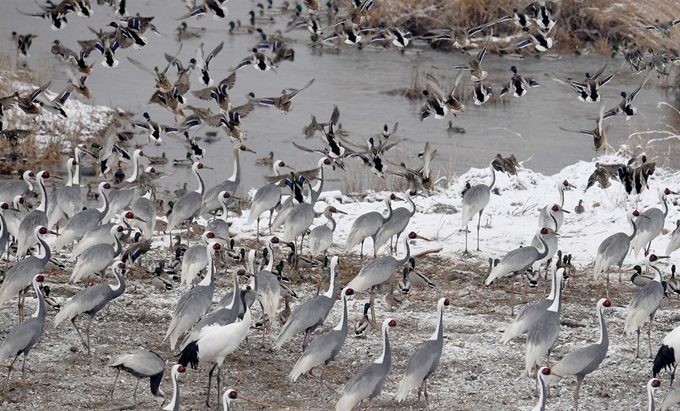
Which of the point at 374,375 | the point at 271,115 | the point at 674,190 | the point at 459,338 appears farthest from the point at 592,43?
the point at 374,375

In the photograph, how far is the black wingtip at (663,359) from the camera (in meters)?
8.93

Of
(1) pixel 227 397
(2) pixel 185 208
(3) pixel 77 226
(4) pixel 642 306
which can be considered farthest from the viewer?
(2) pixel 185 208

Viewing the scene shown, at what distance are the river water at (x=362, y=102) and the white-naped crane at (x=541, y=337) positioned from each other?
7331mm

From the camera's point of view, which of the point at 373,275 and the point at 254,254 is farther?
the point at 373,275

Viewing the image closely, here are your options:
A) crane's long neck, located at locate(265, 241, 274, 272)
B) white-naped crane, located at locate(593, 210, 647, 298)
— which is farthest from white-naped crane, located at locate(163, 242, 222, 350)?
white-naped crane, located at locate(593, 210, 647, 298)

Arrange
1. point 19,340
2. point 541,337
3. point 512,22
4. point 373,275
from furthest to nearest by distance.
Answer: point 512,22 → point 373,275 → point 541,337 → point 19,340

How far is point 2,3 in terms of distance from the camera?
30734 millimetres

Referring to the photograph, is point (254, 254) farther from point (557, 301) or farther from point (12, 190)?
point (12, 190)

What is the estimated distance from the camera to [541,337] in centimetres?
918

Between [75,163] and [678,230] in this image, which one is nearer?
[678,230]

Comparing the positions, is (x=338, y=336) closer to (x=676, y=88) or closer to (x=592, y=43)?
(x=676, y=88)

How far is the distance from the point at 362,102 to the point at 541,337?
47.4ft

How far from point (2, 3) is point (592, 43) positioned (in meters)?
16.1

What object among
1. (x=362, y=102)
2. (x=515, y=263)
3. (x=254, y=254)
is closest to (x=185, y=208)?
(x=254, y=254)
